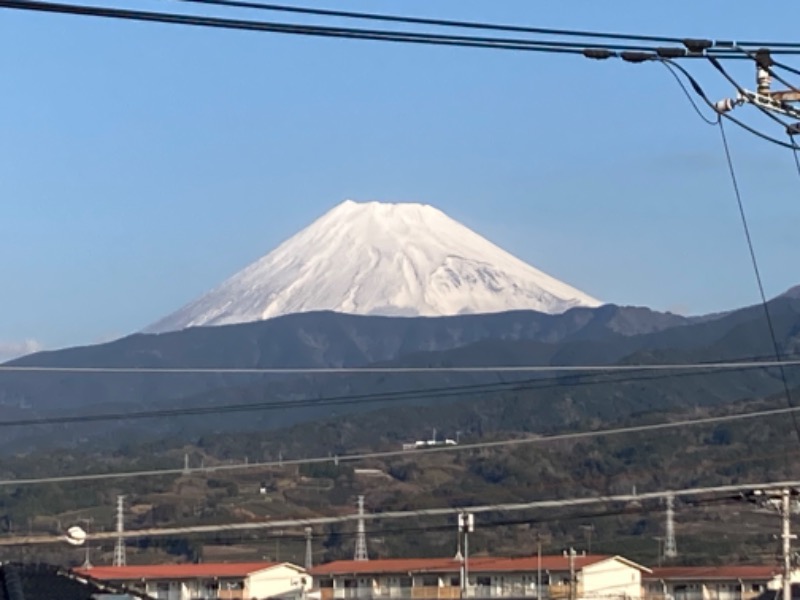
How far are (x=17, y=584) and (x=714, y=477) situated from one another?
175385 millimetres

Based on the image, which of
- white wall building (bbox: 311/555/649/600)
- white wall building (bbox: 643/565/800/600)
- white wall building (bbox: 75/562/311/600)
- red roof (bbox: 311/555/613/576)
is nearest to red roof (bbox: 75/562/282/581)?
white wall building (bbox: 75/562/311/600)

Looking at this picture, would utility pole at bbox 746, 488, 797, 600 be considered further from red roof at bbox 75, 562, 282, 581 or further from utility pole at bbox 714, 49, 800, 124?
red roof at bbox 75, 562, 282, 581

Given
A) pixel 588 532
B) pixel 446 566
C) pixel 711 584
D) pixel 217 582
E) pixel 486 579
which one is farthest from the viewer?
pixel 588 532

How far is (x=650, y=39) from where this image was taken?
68.6 feet

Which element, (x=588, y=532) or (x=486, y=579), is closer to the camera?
(x=486, y=579)

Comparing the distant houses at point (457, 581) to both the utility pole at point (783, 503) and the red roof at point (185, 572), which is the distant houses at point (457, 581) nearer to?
the red roof at point (185, 572)

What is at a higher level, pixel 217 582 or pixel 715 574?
pixel 715 574

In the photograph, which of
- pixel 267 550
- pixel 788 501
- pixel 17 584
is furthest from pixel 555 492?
pixel 17 584

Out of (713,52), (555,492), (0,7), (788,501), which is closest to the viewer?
(0,7)

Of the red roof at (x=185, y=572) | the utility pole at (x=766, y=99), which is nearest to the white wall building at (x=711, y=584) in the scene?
the red roof at (x=185, y=572)

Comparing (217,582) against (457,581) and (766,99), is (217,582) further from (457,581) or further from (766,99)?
(766,99)

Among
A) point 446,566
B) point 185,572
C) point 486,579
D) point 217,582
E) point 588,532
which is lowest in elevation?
point 217,582

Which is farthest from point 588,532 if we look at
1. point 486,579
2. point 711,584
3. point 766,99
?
point 766,99

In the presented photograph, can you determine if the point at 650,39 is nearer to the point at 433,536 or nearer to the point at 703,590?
the point at 703,590
